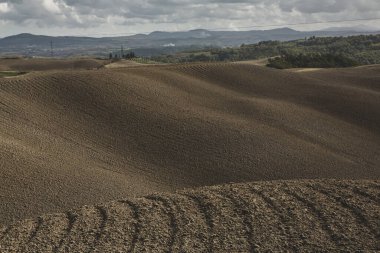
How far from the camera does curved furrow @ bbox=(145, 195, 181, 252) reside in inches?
466

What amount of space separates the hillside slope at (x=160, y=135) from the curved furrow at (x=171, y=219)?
48.7 inches

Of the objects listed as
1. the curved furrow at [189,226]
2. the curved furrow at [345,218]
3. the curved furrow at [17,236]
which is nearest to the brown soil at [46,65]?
the curved furrow at [189,226]

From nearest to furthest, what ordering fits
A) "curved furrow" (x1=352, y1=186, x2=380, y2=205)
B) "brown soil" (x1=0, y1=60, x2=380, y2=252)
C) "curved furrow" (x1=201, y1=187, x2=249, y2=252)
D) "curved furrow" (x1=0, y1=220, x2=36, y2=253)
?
1. "curved furrow" (x1=201, y1=187, x2=249, y2=252)
2. "curved furrow" (x1=0, y1=220, x2=36, y2=253)
3. "curved furrow" (x1=352, y1=186, x2=380, y2=205)
4. "brown soil" (x1=0, y1=60, x2=380, y2=252)

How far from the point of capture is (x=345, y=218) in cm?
1309

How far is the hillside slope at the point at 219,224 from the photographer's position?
11820 millimetres

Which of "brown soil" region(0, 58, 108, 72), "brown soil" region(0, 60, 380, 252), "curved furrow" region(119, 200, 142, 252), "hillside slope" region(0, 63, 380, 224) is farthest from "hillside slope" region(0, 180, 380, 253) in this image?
"brown soil" region(0, 58, 108, 72)

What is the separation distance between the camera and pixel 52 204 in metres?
15.2

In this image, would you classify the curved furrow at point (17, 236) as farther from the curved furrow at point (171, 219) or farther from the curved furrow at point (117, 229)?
the curved furrow at point (171, 219)

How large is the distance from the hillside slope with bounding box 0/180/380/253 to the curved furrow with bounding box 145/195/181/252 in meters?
0.03

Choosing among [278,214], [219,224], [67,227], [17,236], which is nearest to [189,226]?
[219,224]

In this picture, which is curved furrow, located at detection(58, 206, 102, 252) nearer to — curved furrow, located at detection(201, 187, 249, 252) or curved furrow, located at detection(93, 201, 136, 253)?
curved furrow, located at detection(93, 201, 136, 253)

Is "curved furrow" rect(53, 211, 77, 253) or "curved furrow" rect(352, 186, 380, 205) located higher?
"curved furrow" rect(352, 186, 380, 205)

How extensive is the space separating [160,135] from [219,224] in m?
9.75

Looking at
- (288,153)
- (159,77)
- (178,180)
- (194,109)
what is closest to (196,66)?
(159,77)
